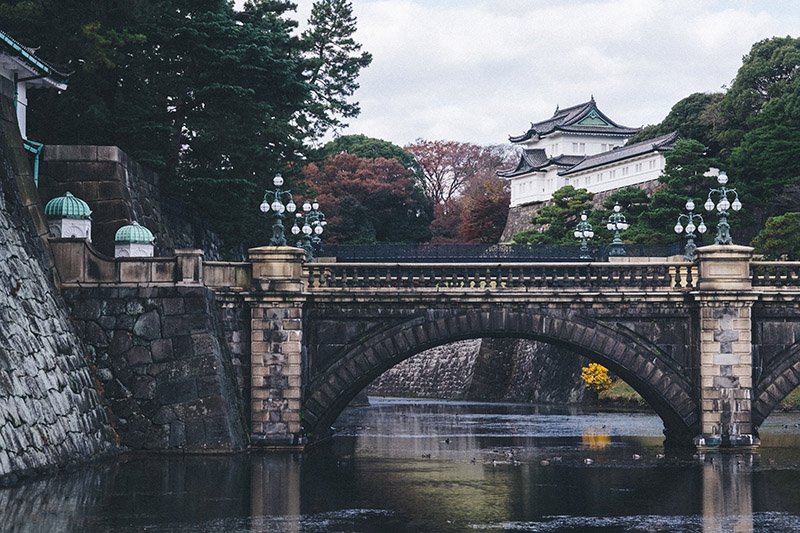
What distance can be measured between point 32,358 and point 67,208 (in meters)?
9.11

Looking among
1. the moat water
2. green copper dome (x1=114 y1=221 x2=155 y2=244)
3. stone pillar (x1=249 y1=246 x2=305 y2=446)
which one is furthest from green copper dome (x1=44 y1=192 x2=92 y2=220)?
the moat water

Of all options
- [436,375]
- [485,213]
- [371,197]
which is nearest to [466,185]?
[485,213]

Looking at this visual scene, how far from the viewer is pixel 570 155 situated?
416 feet

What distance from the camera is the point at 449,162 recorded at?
13600 cm

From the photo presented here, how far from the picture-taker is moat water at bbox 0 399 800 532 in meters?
27.9

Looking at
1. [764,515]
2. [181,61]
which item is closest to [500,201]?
[181,61]

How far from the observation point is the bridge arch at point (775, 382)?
43219 mm

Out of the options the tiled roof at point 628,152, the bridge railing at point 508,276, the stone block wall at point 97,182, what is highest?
the tiled roof at point 628,152

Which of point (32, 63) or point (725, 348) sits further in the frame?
point (725, 348)

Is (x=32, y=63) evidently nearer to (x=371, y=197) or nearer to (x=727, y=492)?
(x=727, y=492)

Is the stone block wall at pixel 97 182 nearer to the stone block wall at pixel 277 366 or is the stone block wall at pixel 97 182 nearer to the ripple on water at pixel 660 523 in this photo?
the stone block wall at pixel 277 366

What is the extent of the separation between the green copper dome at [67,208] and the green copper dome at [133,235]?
114 cm

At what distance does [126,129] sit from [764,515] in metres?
29.6

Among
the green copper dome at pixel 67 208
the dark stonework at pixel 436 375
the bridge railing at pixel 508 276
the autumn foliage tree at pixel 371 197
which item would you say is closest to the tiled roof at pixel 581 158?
the autumn foliage tree at pixel 371 197
